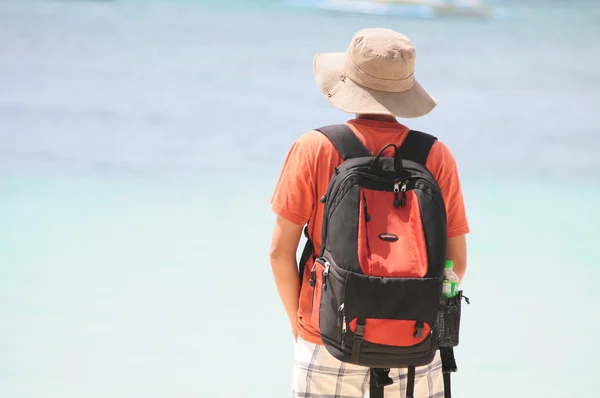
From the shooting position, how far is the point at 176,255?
441 cm

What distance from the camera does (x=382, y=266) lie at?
62.5 inches

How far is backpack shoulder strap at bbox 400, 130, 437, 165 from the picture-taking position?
172cm

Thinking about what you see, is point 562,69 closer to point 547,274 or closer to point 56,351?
point 547,274

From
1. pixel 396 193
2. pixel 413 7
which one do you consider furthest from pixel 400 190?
pixel 413 7

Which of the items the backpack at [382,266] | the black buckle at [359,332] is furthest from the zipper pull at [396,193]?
the black buckle at [359,332]

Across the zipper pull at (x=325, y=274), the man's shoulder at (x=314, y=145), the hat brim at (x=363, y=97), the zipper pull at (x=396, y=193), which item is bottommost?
the zipper pull at (x=325, y=274)

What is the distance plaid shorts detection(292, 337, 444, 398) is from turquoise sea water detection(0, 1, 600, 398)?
1392 mm

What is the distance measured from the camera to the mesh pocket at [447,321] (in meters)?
1.68

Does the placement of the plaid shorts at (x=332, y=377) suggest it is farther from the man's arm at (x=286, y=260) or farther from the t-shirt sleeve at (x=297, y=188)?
the t-shirt sleeve at (x=297, y=188)

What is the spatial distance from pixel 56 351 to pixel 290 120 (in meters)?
4.26

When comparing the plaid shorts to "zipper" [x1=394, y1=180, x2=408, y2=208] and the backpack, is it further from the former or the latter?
"zipper" [x1=394, y1=180, x2=408, y2=208]

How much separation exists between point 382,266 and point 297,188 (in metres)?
0.24

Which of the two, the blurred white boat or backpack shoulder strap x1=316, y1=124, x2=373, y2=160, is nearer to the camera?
backpack shoulder strap x1=316, y1=124, x2=373, y2=160

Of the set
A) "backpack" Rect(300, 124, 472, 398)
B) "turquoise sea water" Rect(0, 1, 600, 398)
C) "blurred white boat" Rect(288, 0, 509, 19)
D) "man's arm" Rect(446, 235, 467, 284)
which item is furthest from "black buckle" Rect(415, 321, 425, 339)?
"blurred white boat" Rect(288, 0, 509, 19)
